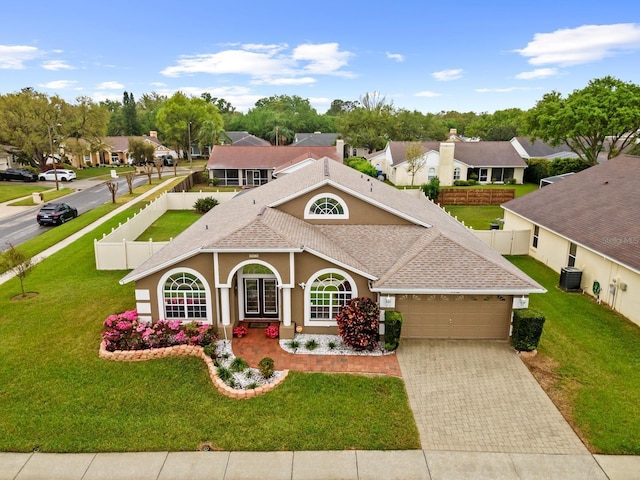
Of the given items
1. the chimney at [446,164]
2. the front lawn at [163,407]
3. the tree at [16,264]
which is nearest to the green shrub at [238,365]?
the front lawn at [163,407]

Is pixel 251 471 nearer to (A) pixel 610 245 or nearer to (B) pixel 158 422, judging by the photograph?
(B) pixel 158 422

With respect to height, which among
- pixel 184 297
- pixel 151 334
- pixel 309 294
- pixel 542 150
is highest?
pixel 542 150

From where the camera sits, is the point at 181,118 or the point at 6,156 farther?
the point at 181,118

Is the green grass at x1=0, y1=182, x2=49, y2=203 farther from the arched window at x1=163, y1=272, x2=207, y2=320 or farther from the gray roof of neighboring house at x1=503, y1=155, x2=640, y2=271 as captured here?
the gray roof of neighboring house at x1=503, y1=155, x2=640, y2=271

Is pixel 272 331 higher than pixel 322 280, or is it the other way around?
pixel 322 280

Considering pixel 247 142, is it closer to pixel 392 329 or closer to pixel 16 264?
pixel 16 264

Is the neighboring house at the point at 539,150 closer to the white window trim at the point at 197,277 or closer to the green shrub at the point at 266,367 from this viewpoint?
the white window trim at the point at 197,277

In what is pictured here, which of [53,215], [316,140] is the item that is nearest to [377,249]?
[53,215]
